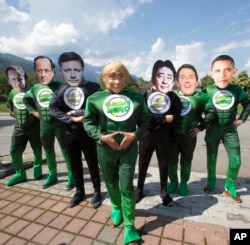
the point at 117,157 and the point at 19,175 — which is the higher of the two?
the point at 117,157

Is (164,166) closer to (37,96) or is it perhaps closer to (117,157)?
(117,157)

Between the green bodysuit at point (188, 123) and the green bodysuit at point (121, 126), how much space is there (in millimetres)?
969

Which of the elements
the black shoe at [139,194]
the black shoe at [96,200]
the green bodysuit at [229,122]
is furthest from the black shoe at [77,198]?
the green bodysuit at [229,122]

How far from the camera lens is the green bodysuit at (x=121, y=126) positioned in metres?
2.28

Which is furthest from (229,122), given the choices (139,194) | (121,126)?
(121,126)

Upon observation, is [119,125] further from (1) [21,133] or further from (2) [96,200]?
(1) [21,133]

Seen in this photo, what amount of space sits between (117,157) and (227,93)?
1947 millimetres

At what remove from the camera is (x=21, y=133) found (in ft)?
12.8

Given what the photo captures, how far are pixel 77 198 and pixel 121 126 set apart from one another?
60.5 inches

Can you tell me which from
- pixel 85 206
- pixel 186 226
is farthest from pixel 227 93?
pixel 85 206

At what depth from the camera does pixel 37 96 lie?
3.50 meters

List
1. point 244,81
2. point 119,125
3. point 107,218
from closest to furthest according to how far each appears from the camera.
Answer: point 119,125 → point 107,218 → point 244,81

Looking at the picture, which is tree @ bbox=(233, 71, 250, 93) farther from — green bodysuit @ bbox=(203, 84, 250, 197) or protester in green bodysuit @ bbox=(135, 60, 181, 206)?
protester in green bodysuit @ bbox=(135, 60, 181, 206)

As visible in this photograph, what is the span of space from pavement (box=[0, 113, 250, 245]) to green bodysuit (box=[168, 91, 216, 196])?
1.65 ft
